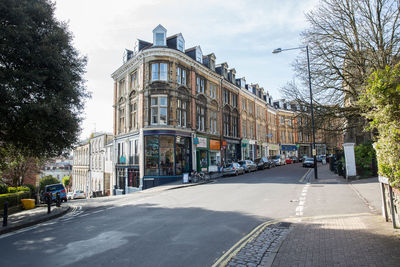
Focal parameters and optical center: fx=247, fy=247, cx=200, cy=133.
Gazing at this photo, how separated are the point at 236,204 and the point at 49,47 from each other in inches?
424

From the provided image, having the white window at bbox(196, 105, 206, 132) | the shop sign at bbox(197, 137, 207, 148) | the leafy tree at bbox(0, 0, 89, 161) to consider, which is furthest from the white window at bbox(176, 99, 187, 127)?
the leafy tree at bbox(0, 0, 89, 161)

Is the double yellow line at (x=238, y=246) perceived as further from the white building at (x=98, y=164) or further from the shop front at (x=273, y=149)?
the shop front at (x=273, y=149)

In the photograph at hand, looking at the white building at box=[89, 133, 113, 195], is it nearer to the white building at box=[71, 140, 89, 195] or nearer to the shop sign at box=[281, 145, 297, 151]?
the white building at box=[71, 140, 89, 195]

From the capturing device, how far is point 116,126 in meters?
31.5

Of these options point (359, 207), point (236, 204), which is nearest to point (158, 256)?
point (236, 204)

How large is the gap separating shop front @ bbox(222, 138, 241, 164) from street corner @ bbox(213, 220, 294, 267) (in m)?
26.3

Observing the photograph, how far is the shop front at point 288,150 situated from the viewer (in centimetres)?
6069

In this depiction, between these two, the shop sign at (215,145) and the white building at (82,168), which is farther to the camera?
the white building at (82,168)

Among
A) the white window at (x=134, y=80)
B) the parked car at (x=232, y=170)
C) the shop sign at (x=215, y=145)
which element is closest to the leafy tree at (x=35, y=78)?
the white window at (x=134, y=80)

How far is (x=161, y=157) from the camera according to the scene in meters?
24.1

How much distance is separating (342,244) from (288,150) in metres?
60.2

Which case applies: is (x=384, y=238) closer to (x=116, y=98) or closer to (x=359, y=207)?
(x=359, y=207)

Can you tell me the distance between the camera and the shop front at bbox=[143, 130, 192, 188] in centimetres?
2386

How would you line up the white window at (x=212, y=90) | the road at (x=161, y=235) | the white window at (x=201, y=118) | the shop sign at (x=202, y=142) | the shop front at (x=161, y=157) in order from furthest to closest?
1. the white window at (x=212, y=90)
2. the white window at (x=201, y=118)
3. the shop sign at (x=202, y=142)
4. the shop front at (x=161, y=157)
5. the road at (x=161, y=235)
